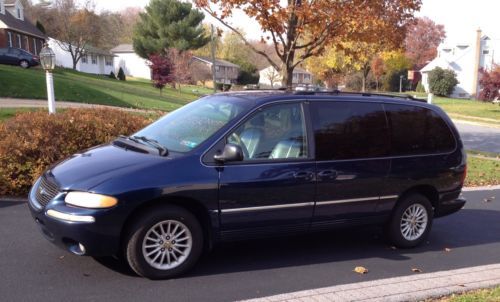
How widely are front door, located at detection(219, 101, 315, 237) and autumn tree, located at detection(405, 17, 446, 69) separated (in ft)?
300

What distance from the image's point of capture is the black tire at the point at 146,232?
444cm

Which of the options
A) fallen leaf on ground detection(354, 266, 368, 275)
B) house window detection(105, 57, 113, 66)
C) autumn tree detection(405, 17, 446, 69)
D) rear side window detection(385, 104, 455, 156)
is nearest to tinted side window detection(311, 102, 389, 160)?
rear side window detection(385, 104, 455, 156)

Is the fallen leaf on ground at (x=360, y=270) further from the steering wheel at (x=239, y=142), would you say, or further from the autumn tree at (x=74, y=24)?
the autumn tree at (x=74, y=24)

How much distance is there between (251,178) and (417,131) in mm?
2457

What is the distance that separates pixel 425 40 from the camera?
95188 millimetres

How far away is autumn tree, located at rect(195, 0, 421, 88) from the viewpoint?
1072 cm

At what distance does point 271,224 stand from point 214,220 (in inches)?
24.8

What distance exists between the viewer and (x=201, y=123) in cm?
520

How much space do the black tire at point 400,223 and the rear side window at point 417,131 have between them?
1.89 feet

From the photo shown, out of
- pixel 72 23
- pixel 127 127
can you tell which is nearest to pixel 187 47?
pixel 72 23

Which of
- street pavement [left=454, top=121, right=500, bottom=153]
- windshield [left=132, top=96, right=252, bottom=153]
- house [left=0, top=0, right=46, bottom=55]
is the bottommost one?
street pavement [left=454, top=121, right=500, bottom=153]

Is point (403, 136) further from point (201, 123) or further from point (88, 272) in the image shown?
point (88, 272)

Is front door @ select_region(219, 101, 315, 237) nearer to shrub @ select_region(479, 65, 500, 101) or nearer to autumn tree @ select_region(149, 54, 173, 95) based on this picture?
autumn tree @ select_region(149, 54, 173, 95)

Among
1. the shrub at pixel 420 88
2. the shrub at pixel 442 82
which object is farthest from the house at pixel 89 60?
the shrub at pixel 420 88
